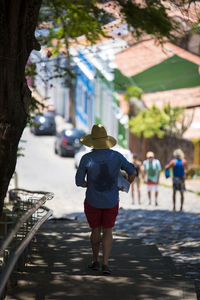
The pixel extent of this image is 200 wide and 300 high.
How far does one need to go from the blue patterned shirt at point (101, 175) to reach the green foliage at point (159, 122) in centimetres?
3306

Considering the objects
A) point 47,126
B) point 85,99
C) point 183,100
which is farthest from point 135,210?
point 85,99

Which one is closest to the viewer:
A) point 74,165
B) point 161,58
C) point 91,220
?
point 91,220

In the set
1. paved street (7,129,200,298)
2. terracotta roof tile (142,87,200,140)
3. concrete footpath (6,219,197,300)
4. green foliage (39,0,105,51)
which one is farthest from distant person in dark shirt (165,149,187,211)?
terracotta roof tile (142,87,200,140)

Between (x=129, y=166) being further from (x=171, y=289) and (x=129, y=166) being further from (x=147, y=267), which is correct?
(x=171, y=289)

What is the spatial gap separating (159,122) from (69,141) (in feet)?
16.3

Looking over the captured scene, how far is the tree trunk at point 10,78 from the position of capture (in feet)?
27.0

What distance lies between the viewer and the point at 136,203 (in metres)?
25.4

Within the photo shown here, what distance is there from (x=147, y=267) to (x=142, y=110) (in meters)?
34.6

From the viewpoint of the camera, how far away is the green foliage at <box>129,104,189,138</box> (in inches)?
1639

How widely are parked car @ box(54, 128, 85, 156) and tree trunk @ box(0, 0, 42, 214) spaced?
34.4 metres

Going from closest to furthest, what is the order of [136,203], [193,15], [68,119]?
[193,15] < [136,203] < [68,119]

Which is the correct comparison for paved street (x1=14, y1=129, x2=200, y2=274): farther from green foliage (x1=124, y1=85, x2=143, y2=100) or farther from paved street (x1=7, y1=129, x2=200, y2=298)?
green foliage (x1=124, y1=85, x2=143, y2=100)

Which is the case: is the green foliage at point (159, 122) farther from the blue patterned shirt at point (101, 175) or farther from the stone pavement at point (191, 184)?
the blue patterned shirt at point (101, 175)

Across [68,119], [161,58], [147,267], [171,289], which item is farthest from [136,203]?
[68,119]
